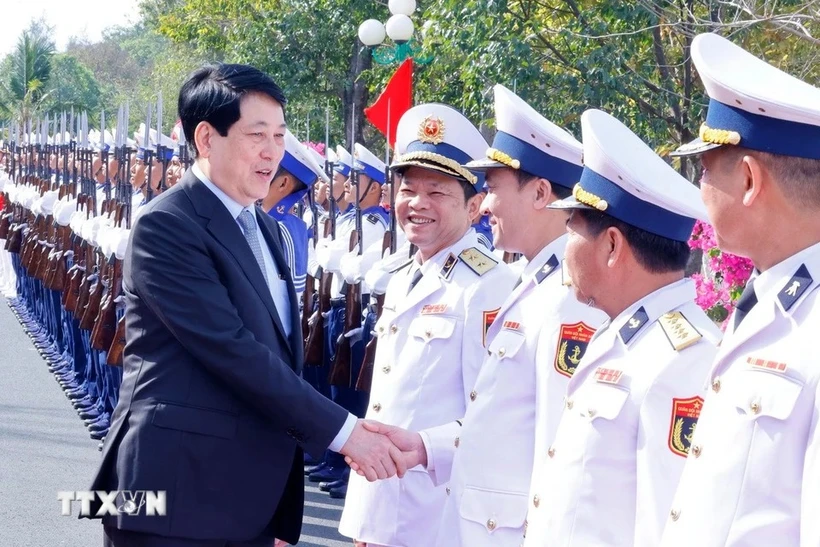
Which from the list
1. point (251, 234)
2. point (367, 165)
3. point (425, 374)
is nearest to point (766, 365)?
point (251, 234)

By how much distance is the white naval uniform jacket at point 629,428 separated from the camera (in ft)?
6.72

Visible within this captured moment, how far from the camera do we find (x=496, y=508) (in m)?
2.78

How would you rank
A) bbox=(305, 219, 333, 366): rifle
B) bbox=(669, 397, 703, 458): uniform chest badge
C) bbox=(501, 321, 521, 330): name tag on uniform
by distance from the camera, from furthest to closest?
bbox=(305, 219, 333, 366): rifle < bbox=(501, 321, 521, 330): name tag on uniform < bbox=(669, 397, 703, 458): uniform chest badge

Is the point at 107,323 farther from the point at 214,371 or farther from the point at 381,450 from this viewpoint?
the point at 214,371

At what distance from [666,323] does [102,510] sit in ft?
4.24

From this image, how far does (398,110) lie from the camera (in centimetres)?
725

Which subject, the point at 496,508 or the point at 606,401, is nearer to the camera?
the point at 606,401

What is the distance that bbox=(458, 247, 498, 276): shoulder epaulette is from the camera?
3393 millimetres

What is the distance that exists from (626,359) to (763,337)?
47cm

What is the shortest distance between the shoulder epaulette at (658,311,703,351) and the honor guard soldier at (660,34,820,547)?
0.99 feet

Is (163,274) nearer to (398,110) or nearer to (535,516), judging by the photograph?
(535,516)

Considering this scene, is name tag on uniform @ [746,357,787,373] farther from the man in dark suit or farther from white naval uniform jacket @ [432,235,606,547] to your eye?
the man in dark suit

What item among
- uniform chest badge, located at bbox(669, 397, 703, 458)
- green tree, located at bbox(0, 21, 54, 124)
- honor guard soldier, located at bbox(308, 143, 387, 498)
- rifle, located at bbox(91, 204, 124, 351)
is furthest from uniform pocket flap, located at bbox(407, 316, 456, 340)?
green tree, located at bbox(0, 21, 54, 124)

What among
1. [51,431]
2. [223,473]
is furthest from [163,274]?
[51,431]
